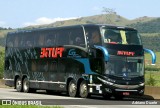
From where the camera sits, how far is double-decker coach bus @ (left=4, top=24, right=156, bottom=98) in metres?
25.9

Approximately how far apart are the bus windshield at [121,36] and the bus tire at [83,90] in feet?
9.45

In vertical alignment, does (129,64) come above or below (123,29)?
below

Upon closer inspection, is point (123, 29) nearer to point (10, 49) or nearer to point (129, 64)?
point (129, 64)

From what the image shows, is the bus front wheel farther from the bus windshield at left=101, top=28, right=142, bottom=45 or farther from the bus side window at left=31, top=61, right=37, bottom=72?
the bus windshield at left=101, top=28, right=142, bottom=45

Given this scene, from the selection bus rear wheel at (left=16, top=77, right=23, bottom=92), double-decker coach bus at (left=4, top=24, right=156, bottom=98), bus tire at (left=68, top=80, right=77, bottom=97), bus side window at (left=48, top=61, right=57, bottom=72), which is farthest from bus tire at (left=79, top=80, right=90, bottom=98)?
bus rear wheel at (left=16, top=77, right=23, bottom=92)

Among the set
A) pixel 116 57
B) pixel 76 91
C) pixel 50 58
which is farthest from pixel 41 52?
pixel 116 57

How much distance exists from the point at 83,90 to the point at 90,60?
1829 mm

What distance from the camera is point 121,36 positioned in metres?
26.7

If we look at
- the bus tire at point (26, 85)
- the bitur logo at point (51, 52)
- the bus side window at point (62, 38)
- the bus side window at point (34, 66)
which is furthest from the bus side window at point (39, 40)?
the bus tire at point (26, 85)

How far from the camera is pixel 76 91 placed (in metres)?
27.8

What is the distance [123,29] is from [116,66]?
A: 2.31 metres

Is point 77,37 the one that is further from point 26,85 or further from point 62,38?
point 26,85

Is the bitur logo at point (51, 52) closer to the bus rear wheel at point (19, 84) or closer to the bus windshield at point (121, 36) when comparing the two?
the bus rear wheel at point (19, 84)

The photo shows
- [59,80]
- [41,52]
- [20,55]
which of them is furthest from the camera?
[20,55]
